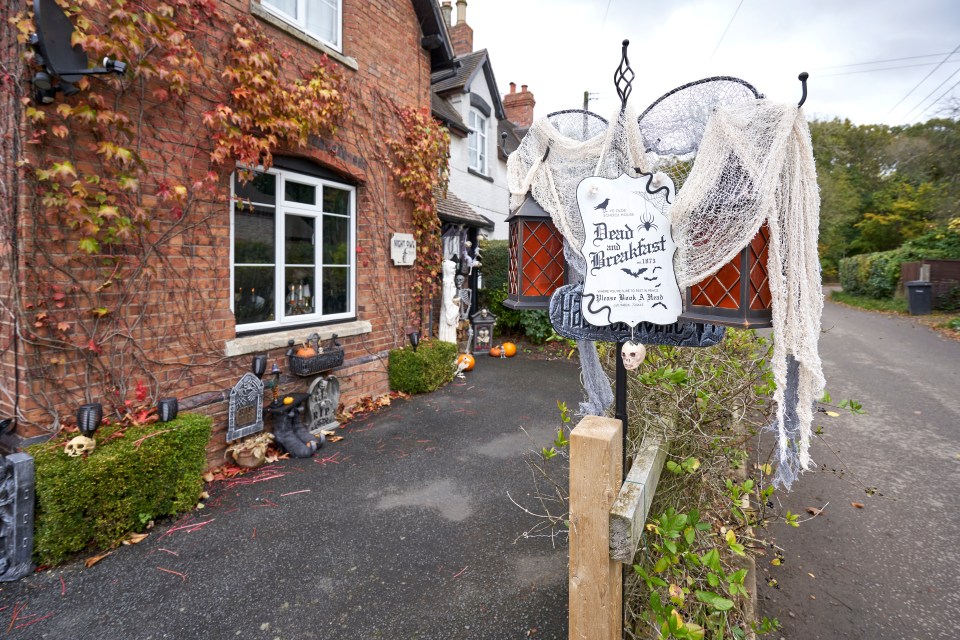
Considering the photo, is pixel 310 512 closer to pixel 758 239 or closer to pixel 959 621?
pixel 758 239

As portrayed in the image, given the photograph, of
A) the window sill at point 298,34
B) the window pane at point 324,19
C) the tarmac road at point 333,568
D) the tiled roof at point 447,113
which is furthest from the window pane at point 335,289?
the tiled roof at point 447,113

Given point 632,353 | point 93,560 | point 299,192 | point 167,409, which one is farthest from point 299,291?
point 632,353

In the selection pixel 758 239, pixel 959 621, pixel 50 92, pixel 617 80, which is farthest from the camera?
pixel 50 92

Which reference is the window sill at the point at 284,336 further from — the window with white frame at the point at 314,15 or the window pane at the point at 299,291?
the window with white frame at the point at 314,15

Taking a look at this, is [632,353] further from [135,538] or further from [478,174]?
[478,174]

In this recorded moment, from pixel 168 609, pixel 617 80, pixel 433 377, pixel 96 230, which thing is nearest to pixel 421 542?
pixel 168 609

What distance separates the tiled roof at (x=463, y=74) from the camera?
11231 mm

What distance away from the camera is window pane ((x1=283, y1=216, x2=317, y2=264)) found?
5.04m

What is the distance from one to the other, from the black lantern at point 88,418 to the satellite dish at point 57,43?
220 centimetres

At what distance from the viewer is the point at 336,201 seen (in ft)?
18.5

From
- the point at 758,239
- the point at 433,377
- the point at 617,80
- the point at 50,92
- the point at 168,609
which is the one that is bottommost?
the point at 168,609

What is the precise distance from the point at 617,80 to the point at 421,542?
2855 millimetres

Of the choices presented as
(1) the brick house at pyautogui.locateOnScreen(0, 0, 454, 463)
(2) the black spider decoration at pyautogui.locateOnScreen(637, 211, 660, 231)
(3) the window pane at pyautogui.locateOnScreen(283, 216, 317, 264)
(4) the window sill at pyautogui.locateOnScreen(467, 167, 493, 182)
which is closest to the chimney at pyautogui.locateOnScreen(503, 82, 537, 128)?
(4) the window sill at pyautogui.locateOnScreen(467, 167, 493, 182)

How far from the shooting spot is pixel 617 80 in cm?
193
